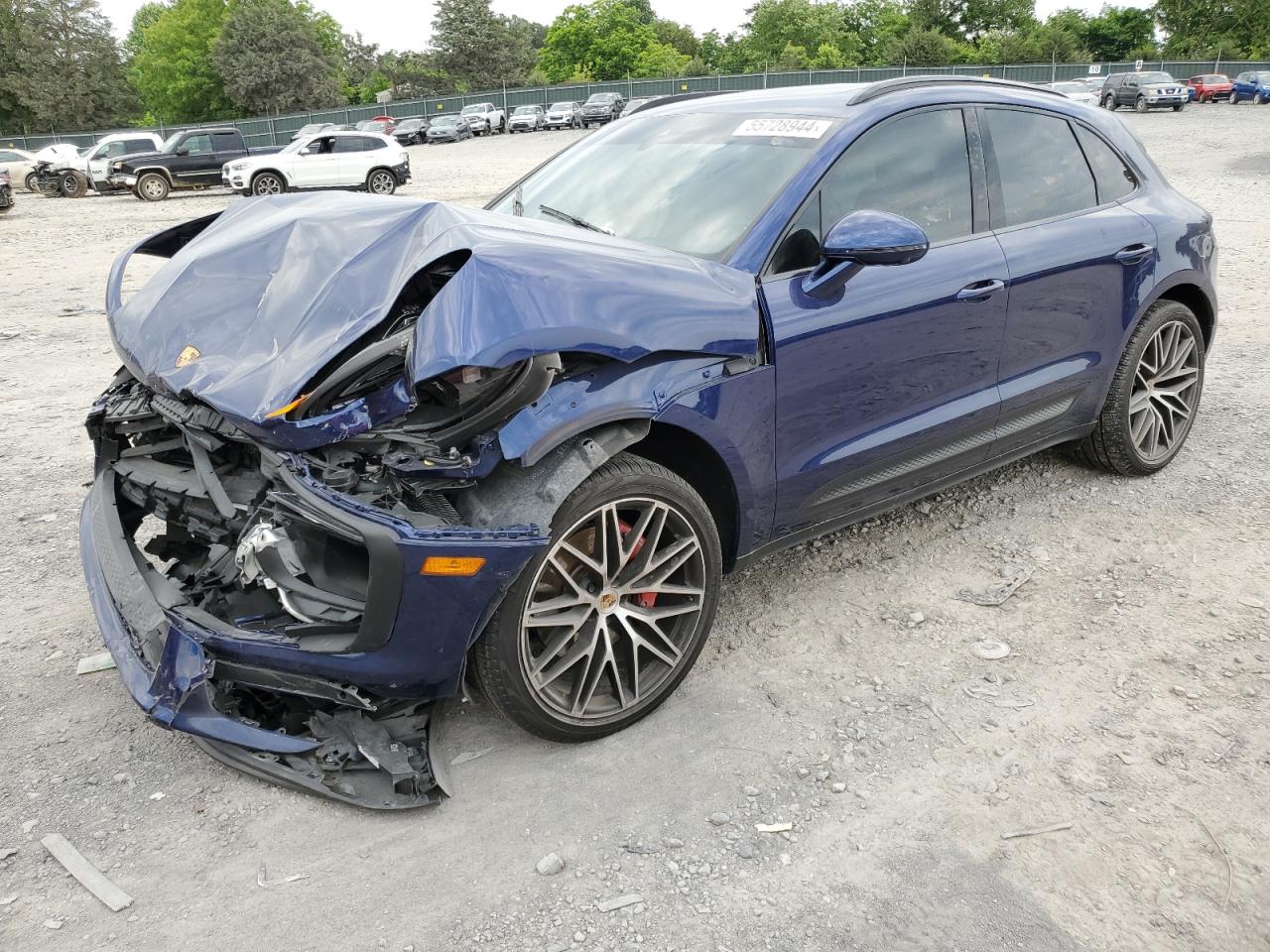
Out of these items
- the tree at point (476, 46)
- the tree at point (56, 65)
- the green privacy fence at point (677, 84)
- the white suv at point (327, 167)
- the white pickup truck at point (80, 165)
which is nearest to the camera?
the white suv at point (327, 167)

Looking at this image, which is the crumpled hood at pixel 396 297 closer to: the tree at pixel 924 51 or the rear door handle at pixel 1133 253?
the rear door handle at pixel 1133 253

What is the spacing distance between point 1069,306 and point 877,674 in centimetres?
179

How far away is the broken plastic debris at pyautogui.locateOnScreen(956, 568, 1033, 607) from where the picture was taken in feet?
12.6

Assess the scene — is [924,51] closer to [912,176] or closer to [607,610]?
[912,176]

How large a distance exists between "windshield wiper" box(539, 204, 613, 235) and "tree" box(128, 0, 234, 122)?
7633 centimetres

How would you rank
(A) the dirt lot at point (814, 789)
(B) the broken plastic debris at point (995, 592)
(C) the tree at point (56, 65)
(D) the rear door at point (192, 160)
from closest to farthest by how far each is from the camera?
(A) the dirt lot at point (814, 789)
(B) the broken plastic debris at point (995, 592)
(D) the rear door at point (192, 160)
(C) the tree at point (56, 65)

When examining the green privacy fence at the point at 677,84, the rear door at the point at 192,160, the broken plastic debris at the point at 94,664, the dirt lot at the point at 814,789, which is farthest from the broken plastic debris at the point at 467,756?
the green privacy fence at the point at 677,84

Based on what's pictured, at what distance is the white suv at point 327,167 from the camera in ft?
69.9

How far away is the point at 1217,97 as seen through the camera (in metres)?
44.5

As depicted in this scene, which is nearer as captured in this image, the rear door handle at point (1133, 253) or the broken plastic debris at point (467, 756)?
the broken plastic debris at point (467, 756)

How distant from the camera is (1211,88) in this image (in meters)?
44.0

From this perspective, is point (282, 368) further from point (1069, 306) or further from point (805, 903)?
point (1069, 306)

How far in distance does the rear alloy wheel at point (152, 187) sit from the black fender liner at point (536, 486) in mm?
24197

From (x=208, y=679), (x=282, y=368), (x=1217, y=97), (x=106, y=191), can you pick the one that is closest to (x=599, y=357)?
(x=282, y=368)
